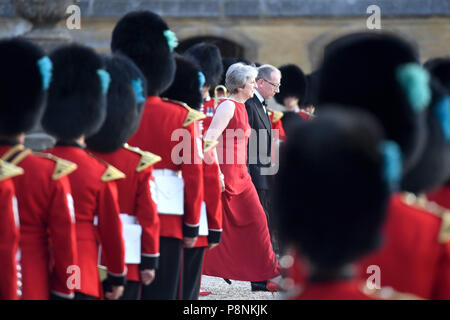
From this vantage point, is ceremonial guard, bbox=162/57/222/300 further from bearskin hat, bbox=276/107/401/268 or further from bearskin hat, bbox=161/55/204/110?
bearskin hat, bbox=276/107/401/268

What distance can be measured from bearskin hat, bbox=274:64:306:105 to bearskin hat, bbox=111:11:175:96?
597 cm

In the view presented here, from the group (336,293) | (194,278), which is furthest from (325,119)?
(194,278)

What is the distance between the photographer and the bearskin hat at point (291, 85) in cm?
1169

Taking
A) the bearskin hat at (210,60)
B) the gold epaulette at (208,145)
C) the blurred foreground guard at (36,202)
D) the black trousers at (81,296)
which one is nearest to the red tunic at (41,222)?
the blurred foreground guard at (36,202)

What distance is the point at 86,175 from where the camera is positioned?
165 inches

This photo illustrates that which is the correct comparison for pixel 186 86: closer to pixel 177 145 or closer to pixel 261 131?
pixel 177 145

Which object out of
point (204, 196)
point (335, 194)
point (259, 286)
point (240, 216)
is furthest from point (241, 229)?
point (335, 194)

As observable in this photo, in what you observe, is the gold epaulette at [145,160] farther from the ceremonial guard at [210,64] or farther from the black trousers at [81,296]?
the ceremonial guard at [210,64]

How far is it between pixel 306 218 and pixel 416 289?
1.88 ft

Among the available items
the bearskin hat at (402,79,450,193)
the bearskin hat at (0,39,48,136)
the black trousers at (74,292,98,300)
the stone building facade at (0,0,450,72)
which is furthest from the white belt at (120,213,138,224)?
the stone building facade at (0,0,450,72)

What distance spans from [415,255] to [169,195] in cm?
250

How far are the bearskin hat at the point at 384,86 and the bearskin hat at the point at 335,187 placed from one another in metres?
0.38
